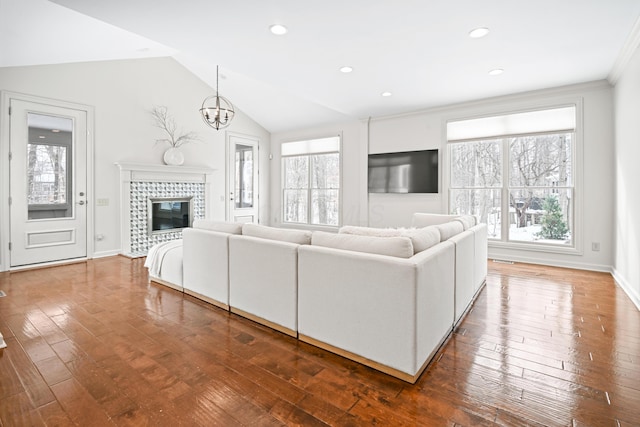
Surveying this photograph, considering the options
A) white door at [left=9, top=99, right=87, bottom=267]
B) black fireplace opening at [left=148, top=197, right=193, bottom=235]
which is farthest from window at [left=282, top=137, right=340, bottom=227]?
white door at [left=9, top=99, right=87, bottom=267]

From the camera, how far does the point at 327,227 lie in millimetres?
7484

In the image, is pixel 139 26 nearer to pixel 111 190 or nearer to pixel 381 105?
pixel 111 190

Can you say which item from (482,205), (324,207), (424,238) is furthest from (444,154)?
(424,238)

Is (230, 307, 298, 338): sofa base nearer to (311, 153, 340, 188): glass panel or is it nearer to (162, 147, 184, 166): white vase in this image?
(162, 147, 184, 166): white vase

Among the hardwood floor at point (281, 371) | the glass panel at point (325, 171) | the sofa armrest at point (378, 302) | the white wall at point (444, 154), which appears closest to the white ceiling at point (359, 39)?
the white wall at point (444, 154)

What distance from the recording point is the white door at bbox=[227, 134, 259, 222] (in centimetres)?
745

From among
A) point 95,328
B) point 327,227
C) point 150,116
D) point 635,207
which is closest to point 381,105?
point 327,227

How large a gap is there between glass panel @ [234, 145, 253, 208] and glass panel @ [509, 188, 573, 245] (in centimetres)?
552

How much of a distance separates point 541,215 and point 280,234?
14.3 feet

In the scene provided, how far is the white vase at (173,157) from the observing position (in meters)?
6.08

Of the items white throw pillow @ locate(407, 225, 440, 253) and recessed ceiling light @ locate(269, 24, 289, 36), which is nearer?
white throw pillow @ locate(407, 225, 440, 253)

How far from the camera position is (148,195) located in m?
5.86

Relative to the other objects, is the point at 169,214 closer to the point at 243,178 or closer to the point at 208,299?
the point at 243,178

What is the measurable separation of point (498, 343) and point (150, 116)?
627 cm
